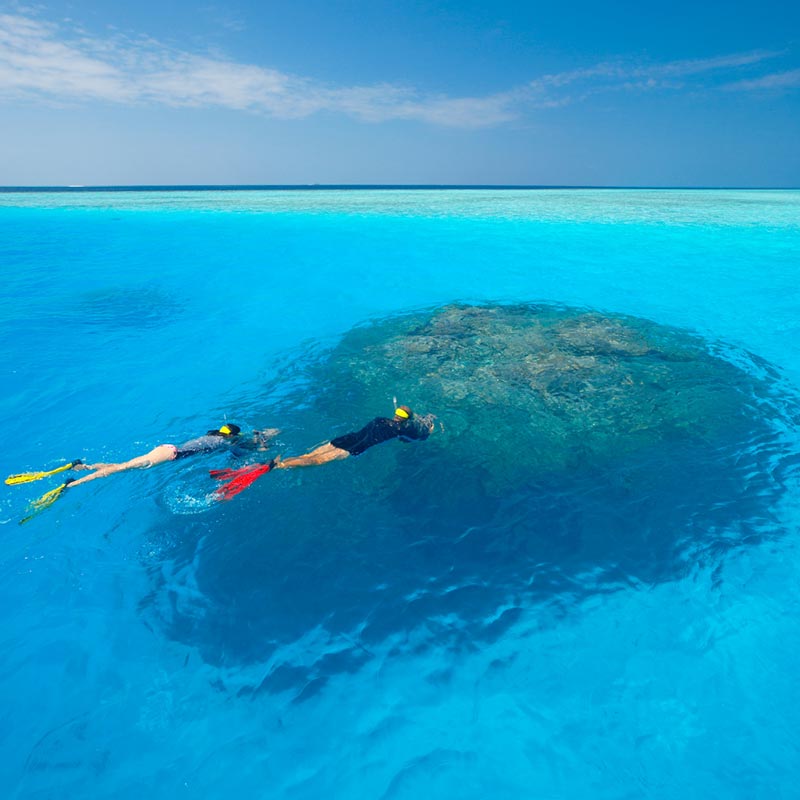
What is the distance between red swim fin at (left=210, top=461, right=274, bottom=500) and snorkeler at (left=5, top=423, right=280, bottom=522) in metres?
0.84

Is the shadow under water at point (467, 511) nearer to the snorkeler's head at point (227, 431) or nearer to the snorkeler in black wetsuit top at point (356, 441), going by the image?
the snorkeler in black wetsuit top at point (356, 441)

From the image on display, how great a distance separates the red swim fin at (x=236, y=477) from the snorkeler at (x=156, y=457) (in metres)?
0.84

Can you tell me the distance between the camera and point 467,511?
857 cm

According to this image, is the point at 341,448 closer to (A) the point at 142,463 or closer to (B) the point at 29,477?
(A) the point at 142,463

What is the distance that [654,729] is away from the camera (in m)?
5.49

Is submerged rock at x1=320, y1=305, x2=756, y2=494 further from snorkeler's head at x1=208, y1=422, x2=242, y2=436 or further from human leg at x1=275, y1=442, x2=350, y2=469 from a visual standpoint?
snorkeler's head at x1=208, y1=422, x2=242, y2=436

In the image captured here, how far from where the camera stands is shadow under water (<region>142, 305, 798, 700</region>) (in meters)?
6.71

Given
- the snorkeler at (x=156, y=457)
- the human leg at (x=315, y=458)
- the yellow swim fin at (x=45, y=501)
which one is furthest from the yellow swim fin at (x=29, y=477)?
the human leg at (x=315, y=458)

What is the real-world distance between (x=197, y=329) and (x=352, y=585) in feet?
52.4

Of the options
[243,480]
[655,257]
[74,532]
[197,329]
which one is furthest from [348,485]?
[655,257]

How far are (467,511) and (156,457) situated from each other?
20.8ft

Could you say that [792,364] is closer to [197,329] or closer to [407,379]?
[407,379]

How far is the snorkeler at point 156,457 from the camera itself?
8.75 metres

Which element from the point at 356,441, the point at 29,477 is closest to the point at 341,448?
the point at 356,441
